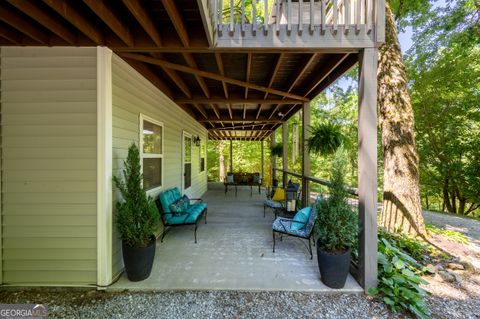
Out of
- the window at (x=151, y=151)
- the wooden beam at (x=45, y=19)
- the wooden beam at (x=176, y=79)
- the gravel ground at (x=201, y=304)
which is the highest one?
the wooden beam at (x=176, y=79)

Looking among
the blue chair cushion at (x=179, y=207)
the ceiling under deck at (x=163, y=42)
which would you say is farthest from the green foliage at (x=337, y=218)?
the blue chair cushion at (x=179, y=207)

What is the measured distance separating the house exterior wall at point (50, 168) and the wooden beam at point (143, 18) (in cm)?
84

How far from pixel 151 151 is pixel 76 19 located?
2166 millimetres

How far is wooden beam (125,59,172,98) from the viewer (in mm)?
3166

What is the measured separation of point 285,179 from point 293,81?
4.35 m

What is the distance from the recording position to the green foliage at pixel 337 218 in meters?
2.47

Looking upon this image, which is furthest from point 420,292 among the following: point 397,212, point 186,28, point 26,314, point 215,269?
point 26,314

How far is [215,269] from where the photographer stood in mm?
2834

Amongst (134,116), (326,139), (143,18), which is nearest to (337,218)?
(326,139)

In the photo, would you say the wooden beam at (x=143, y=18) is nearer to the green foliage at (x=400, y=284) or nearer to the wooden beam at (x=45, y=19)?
the wooden beam at (x=45, y=19)

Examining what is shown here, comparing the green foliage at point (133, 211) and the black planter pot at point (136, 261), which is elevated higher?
the green foliage at point (133, 211)

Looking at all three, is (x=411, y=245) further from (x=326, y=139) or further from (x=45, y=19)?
(x=45, y=19)

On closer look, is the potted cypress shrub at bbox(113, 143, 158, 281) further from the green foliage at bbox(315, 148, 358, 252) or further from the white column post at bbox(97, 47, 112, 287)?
the green foliage at bbox(315, 148, 358, 252)

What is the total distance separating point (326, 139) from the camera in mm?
3822
